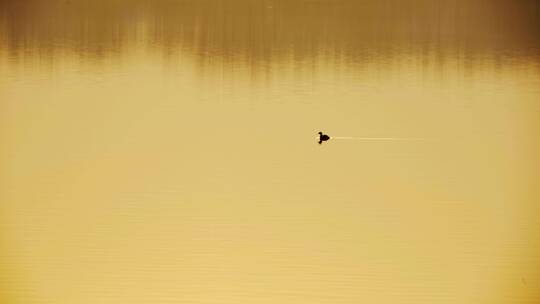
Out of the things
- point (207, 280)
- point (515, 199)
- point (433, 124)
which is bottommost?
point (207, 280)

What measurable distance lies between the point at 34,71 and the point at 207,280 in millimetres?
543

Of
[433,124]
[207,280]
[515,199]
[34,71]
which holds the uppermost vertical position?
[34,71]

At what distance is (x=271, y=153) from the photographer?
3.50 ft

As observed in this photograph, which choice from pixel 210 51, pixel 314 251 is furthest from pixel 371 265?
pixel 210 51

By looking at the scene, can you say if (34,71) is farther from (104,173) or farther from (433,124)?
(433,124)

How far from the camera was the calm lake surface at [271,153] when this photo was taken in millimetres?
1052

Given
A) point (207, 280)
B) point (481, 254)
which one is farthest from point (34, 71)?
point (481, 254)

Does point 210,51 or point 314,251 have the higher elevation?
point 210,51

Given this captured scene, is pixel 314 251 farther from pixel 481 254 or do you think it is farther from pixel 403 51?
pixel 403 51

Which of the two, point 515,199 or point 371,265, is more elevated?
point 515,199

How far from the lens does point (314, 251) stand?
1.06 metres

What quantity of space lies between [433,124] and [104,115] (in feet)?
2.14

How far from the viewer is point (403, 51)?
1.06 m

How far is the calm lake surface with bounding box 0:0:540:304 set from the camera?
3.45 feet
